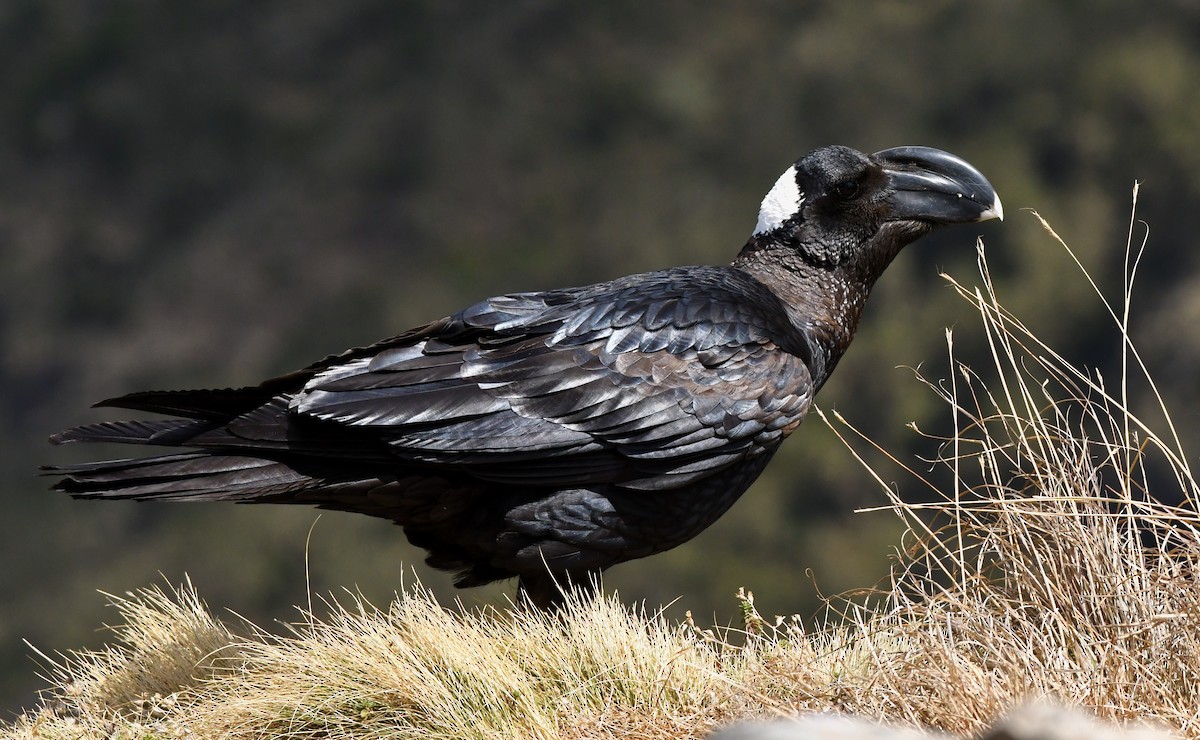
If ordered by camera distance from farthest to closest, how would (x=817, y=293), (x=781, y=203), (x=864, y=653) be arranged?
(x=781, y=203)
(x=817, y=293)
(x=864, y=653)

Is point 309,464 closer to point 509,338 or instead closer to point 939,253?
point 509,338

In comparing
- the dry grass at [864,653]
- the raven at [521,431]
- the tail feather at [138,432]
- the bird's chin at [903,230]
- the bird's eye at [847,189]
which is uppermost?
the bird's eye at [847,189]

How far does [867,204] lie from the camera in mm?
5105

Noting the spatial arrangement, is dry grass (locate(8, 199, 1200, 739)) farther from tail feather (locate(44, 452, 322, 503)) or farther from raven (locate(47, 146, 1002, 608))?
tail feather (locate(44, 452, 322, 503))

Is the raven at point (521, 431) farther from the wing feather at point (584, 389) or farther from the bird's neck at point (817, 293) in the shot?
the bird's neck at point (817, 293)

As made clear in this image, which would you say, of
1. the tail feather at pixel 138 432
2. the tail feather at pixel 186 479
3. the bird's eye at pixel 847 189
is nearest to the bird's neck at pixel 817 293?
the bird's eye at pixel 847 189

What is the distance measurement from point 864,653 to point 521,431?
1.35 meters

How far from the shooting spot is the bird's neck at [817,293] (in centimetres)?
501

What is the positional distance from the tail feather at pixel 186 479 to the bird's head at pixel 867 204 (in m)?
2.25

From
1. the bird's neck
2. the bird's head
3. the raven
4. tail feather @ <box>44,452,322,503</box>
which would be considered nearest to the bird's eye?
the bird's head

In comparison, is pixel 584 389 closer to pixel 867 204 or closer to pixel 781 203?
pixel 781 203

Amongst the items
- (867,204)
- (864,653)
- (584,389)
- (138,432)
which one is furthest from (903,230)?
(138,432)

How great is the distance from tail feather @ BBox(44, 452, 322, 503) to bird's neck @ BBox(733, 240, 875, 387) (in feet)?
6.62

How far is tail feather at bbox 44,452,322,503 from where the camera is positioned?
4.09m
